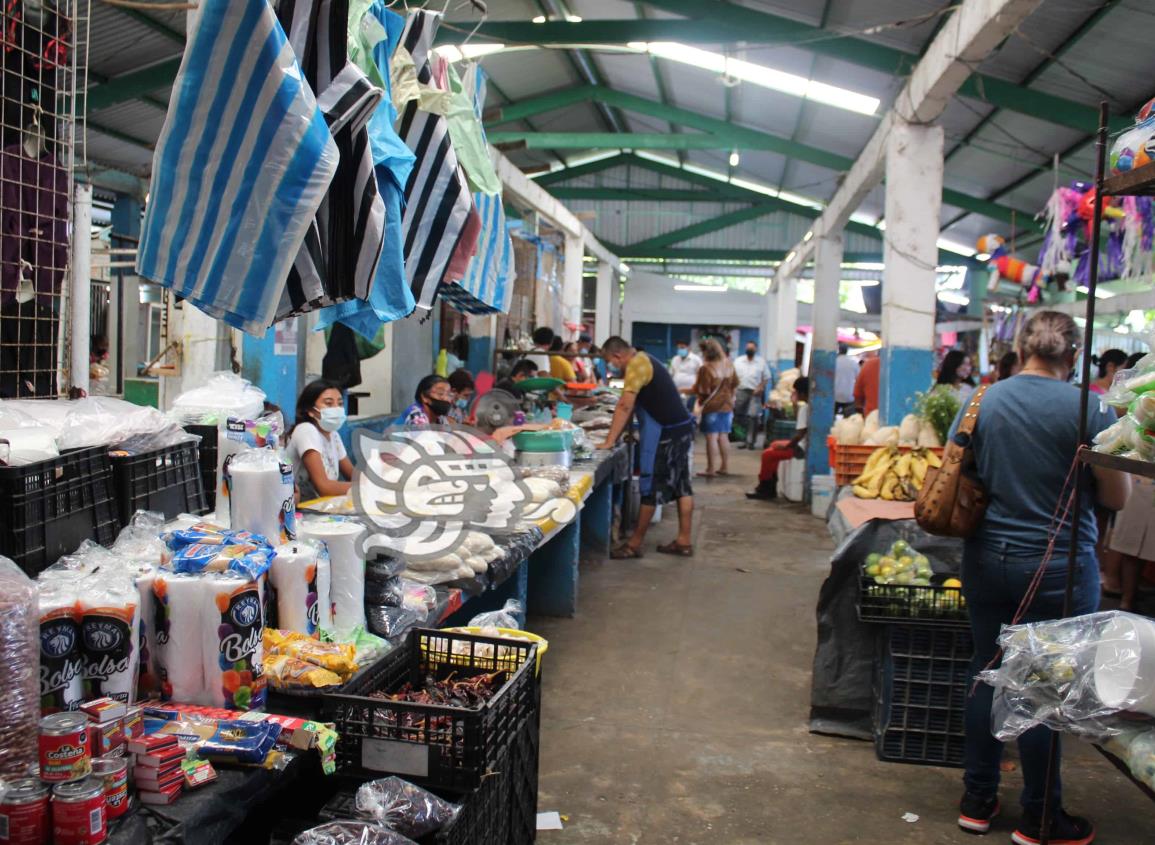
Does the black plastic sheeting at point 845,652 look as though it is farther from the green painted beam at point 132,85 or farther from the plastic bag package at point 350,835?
the green painted beam at point 132,85

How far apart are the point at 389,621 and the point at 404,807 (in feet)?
2.54

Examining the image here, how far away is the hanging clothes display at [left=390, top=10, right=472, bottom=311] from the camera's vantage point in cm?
358

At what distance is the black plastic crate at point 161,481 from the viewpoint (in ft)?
8.06

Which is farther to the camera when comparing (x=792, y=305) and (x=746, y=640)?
(x=792, y=305)

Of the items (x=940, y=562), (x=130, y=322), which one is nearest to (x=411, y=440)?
(x=940, y=562)

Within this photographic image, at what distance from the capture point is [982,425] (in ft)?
10.7

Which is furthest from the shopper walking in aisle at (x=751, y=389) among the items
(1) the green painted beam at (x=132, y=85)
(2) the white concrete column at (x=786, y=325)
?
(1) the green painted beam at (x=132, y=85)

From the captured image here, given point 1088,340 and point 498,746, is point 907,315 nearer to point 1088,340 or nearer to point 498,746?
point 1088,340

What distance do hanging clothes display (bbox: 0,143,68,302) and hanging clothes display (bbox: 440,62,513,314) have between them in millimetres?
1487

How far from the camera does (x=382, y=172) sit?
2.92m

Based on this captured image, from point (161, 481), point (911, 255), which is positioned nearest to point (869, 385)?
point (911, 255)

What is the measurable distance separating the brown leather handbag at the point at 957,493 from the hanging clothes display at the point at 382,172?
76.6 inches

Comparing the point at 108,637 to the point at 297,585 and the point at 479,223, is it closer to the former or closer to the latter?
the point at 297,585

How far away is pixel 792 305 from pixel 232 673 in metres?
17.5
